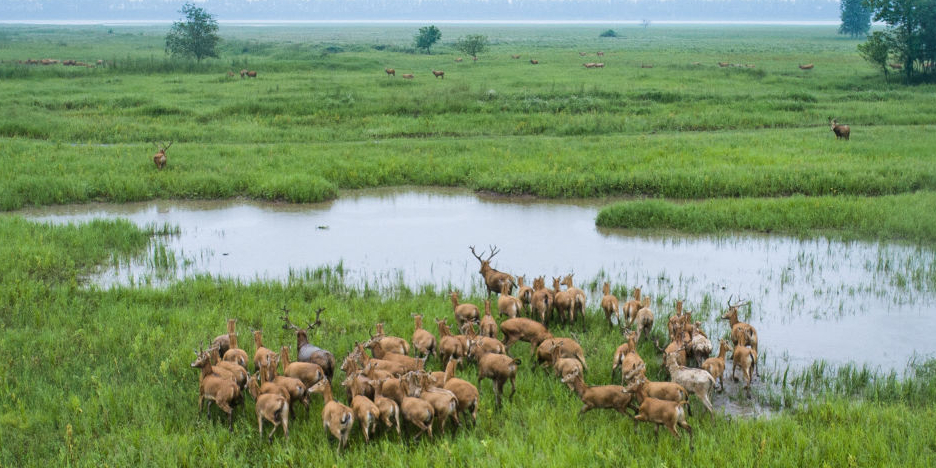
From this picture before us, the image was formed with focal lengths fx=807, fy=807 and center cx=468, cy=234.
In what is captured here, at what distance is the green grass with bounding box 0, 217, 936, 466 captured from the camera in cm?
727

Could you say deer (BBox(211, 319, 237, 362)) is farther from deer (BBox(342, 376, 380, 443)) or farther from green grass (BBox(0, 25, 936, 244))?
green grass (BBox(0, 25, 936, 244))

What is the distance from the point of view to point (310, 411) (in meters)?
8.17

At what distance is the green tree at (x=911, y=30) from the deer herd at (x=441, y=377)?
37.3 m

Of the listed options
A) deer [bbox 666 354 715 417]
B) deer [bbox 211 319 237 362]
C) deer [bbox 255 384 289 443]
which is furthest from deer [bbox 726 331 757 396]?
deer [bbox 211 319 237 362]

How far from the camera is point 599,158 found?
22.7 meters

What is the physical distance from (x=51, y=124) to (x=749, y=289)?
2453cm

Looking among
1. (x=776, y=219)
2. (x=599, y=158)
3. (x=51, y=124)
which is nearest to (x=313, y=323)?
(x=776, y=219)

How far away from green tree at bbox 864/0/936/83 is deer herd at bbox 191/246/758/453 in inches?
1467

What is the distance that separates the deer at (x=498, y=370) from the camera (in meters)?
8.34

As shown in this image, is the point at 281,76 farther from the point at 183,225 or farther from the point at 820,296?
the point at 820,296

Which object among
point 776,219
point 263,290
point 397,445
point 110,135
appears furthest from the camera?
point 110,135

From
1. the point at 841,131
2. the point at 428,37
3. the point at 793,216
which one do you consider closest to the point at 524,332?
the point at 793,216

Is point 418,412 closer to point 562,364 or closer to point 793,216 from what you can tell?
point 562,364

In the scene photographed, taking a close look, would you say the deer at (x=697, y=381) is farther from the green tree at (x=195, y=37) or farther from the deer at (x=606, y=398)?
the green tree at (x=195, y=37)
